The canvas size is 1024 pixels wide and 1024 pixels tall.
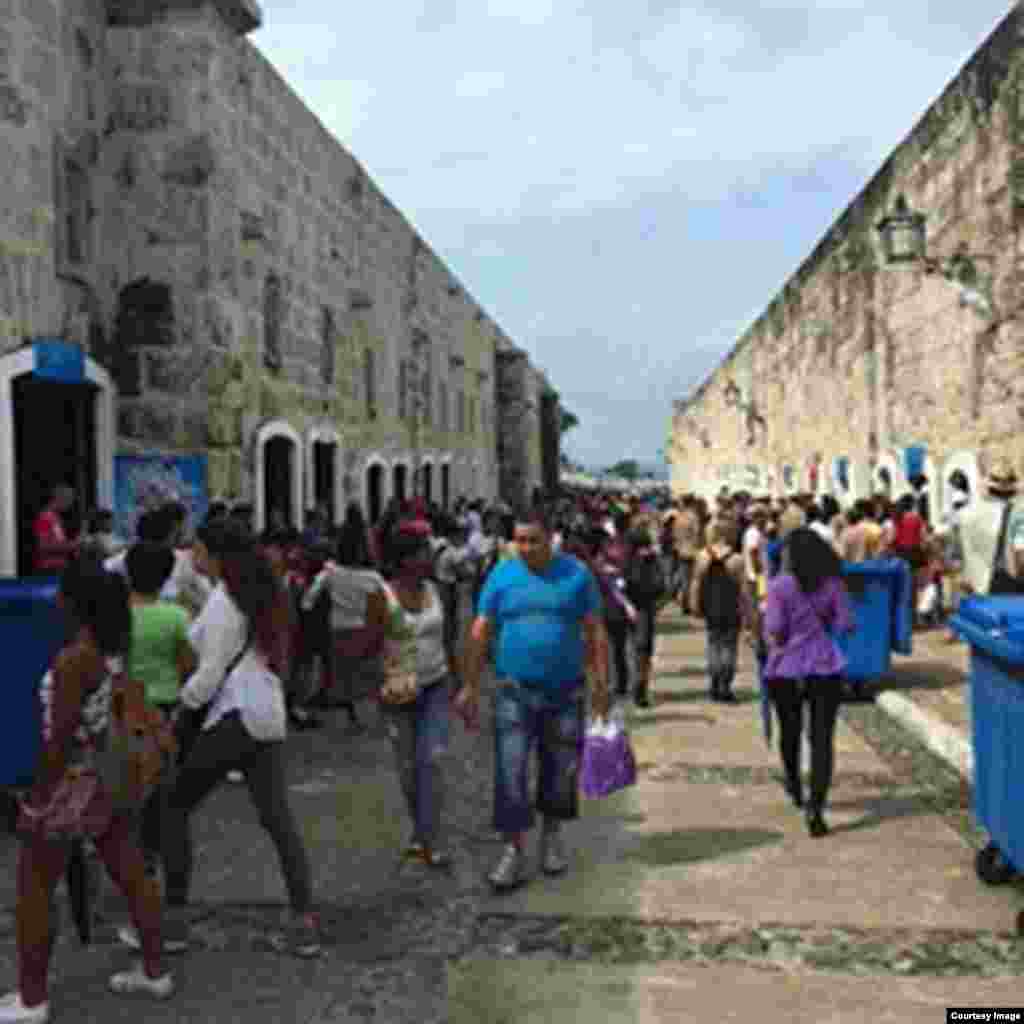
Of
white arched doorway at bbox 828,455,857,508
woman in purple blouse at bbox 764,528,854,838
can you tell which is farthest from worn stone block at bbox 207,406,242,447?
white arched doorway at bbox 828,455,857,508

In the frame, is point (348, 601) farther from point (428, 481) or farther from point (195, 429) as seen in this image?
point (428, 481)

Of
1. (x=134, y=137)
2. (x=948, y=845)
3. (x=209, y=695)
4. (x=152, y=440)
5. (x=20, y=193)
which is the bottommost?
(x=948, y=845)

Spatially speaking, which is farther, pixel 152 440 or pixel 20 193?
pixel 152 440

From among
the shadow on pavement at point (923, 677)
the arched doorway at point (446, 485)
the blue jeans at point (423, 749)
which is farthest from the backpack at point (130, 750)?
the arched doorway at point (446, 485)

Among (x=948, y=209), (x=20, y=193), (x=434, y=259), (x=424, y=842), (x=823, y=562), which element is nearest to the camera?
(x=424, y=842)

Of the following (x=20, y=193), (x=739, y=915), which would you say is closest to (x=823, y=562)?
(x=739, y=915)

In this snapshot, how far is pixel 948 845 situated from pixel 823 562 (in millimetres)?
1414

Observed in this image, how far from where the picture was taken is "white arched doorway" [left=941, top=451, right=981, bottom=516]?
13117 mm

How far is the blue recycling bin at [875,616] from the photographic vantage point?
32.8 feet

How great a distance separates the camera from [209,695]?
15.4 feet

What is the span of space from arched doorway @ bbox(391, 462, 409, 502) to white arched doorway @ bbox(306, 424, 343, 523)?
4.11m

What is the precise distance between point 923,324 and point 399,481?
9.66 meters

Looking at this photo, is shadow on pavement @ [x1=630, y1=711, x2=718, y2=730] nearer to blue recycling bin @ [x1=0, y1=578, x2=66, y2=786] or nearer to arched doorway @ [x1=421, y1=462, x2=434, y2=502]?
blue recycling bin @ [x1=0, y1=578, x2=66, y2=786]

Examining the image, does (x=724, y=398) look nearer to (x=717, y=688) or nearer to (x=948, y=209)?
(x=948, y=209)
